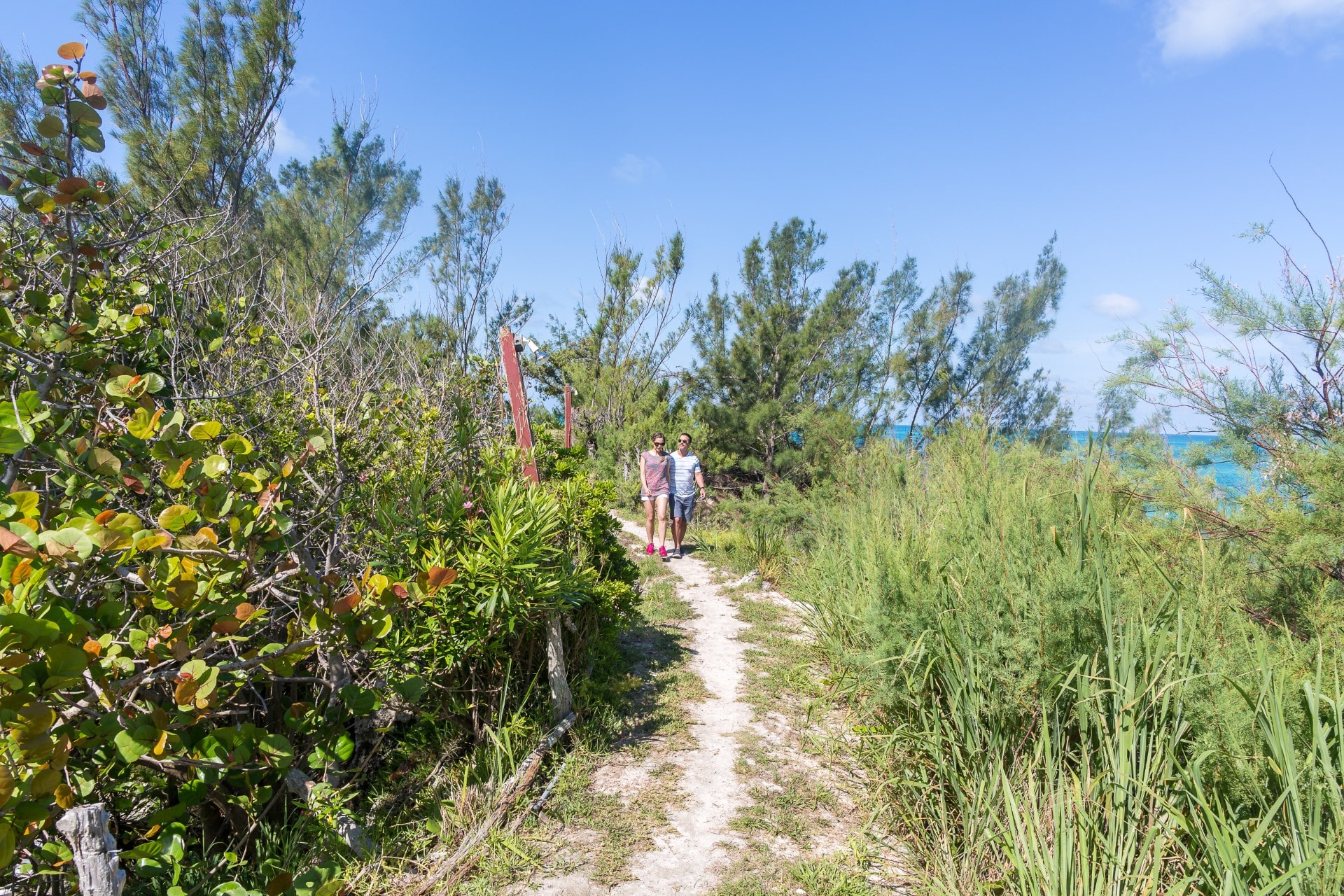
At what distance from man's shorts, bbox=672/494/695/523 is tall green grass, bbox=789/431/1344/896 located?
4.77m

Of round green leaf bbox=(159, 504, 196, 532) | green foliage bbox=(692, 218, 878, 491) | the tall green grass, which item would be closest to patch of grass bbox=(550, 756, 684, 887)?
the tall green grass

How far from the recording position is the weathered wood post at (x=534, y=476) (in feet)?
12.3

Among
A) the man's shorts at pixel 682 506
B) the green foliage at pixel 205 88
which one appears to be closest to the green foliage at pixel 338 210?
the green foliage at pixel 205 88

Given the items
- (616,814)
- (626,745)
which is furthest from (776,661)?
(616,814)

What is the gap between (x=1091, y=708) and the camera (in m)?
2.36

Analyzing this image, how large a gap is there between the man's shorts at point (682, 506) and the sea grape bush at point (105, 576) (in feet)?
19.4

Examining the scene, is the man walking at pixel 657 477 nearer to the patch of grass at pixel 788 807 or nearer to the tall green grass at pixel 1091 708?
the tall green grass at pixel 1091 708

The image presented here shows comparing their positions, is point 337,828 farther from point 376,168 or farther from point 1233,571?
point 376,168

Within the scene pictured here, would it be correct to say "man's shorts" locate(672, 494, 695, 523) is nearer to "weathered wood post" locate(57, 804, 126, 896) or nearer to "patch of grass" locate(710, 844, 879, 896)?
"patch of grass" locate(710, 844, 879, 896)

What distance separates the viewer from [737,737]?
3896 millimetres

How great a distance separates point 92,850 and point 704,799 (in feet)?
7.76

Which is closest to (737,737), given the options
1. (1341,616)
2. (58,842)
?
(1341,616)

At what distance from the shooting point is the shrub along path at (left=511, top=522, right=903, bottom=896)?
2.67 m

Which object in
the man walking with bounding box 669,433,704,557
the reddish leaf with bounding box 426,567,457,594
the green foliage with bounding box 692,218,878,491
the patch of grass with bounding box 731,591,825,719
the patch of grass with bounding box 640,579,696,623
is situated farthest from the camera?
the green foliage with bounding box 692,218,878,491
